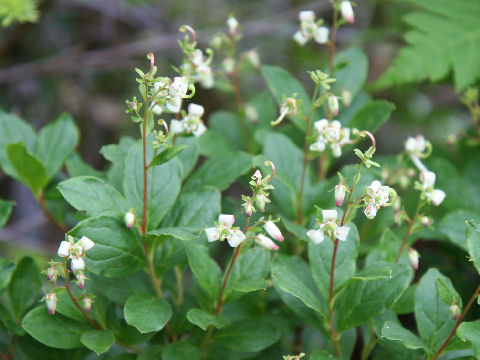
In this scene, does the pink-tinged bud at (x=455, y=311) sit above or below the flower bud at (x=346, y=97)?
below

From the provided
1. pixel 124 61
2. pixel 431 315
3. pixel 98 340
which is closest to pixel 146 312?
pixel 98 340

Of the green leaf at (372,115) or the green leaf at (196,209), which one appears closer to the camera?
the green leaf at (196,209)

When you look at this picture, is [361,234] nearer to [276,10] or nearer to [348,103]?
[348,103]

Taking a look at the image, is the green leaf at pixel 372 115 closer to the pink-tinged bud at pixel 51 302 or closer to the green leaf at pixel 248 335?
the green leaf at pixel 248 335

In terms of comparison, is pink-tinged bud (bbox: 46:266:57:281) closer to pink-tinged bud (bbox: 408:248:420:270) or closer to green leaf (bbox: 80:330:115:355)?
green leaf (bbox: 80:330:115:355)

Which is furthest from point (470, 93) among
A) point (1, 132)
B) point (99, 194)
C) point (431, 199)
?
point (1, 132)

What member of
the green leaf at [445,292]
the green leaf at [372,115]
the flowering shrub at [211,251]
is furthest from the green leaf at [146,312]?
the green leaf at [372,115]

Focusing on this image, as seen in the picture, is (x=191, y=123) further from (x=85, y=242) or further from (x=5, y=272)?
(x=5, y=272)
